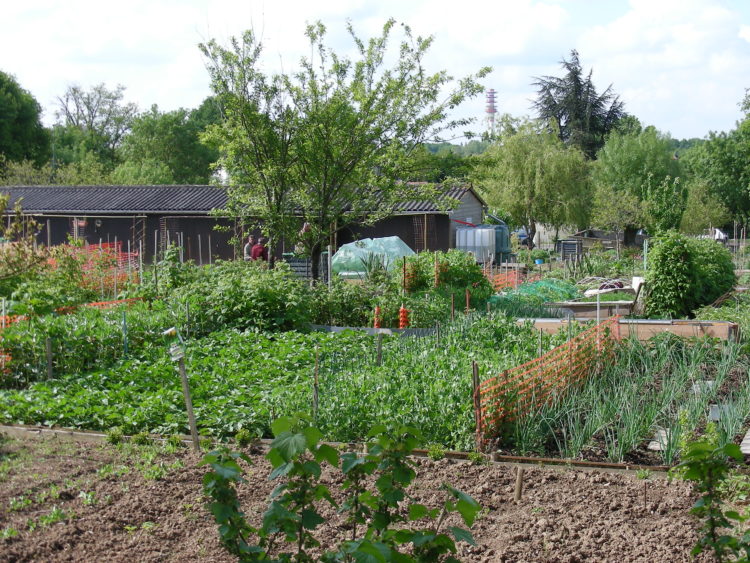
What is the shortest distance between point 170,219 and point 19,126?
84.9ft

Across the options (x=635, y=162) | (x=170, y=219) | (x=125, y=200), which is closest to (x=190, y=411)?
(x=170, y=219)

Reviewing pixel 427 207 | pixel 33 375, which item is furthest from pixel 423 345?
pixel 427 207

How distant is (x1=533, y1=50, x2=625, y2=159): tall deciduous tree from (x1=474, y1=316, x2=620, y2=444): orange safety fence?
5114cm

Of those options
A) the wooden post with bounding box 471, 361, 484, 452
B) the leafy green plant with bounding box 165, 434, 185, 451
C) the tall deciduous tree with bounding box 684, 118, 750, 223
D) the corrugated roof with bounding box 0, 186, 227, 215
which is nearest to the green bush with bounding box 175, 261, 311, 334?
the leafy green plant with bounding box 165, 434, 185, 451

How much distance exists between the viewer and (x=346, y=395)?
278 inches

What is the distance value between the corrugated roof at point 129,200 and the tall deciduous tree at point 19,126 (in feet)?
48.5

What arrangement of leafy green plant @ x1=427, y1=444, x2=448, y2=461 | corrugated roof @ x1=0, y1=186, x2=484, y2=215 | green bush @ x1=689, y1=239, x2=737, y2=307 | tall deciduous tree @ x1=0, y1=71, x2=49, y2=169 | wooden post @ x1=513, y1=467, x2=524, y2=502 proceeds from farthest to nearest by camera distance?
tall deciduous tree @ x1=0, y1=71, x2=49, y2=169 → corrugated roof @ x1=0, y1=186, x2=484, y2=215 → green bush @ x1=689, y1=239, x2=737, y2=307 → leafy green plant @ x1=427, y1=444, x2=448, y2=461 → wooden post @ x1=513, y1=467, x2=524, y2=502

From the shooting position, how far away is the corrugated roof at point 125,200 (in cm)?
3086

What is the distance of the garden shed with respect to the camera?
94.3 ft

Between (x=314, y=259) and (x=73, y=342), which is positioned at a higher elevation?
(x=314, y=259)

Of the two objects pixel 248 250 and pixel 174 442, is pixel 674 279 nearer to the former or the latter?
pixel 174 442

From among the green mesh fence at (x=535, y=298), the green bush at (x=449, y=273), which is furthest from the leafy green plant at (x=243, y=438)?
the green bush at (x=449, y=273)

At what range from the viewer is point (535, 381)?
6.94 meters

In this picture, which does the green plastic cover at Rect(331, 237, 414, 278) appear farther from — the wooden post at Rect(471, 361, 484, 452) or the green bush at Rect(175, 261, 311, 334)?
the wooden post at Rect(471, 361, 484, 452)
